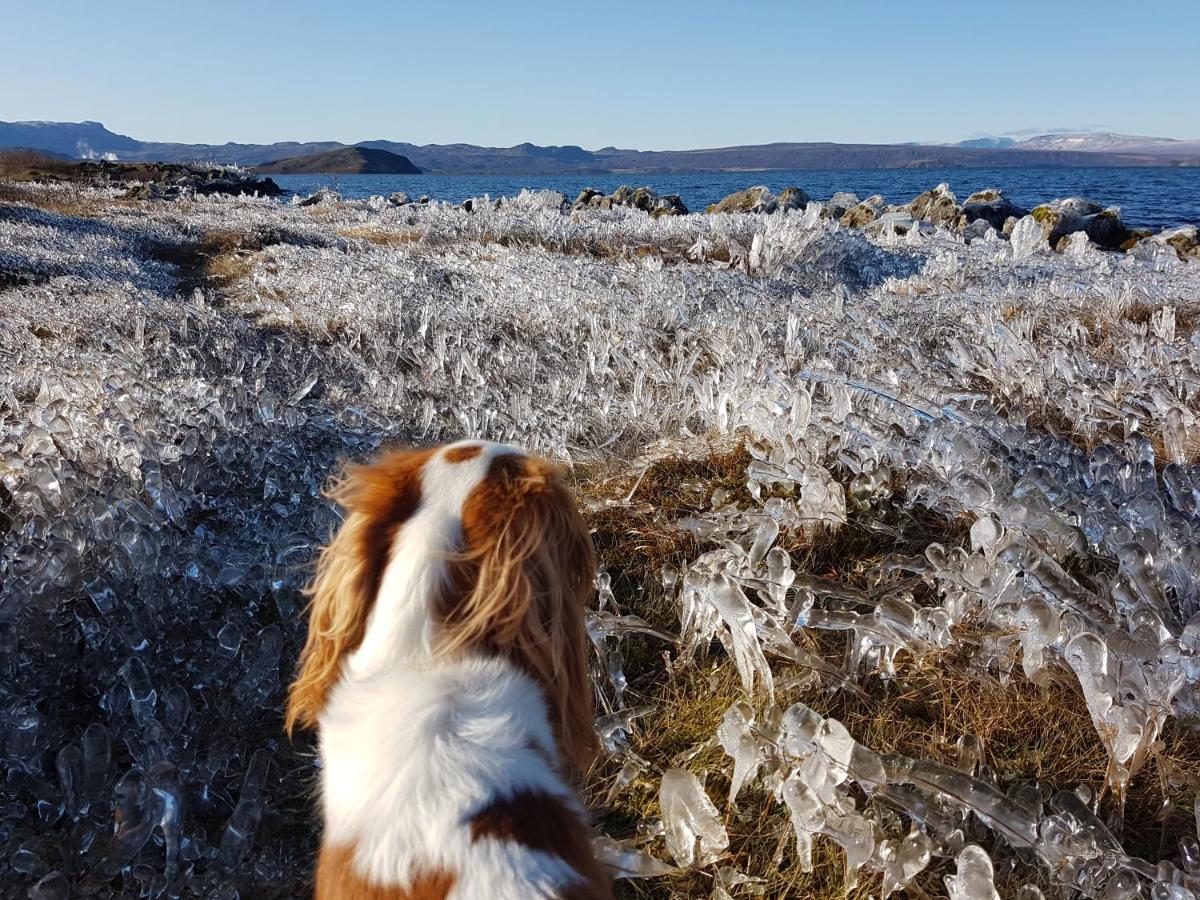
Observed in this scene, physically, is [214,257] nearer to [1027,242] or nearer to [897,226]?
[1027,242]

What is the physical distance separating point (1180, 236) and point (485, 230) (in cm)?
1450

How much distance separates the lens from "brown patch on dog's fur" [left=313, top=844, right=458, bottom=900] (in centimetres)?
141

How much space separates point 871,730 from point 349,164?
140m

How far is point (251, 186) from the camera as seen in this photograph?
45.5 m

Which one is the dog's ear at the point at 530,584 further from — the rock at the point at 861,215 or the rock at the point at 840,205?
the rock at the point at 840,205

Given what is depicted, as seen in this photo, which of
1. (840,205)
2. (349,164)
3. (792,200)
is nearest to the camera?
(840,205)

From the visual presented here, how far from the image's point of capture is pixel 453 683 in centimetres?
165

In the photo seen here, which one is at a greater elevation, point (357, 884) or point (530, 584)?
point (530, 584)

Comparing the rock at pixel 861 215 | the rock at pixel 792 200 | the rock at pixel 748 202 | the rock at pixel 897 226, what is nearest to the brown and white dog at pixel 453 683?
the rock at pixel 897 226

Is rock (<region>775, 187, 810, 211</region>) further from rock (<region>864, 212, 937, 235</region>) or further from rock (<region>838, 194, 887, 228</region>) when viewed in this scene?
rock (<region>864, 212, 937, 235</region>)

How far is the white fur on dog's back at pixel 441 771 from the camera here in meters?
1.44

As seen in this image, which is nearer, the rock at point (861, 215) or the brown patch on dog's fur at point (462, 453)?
the brown patch on dog's fur at point (462, 453)

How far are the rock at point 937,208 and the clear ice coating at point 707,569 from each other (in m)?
16.3

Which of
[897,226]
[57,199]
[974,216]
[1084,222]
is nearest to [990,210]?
[974,216]
